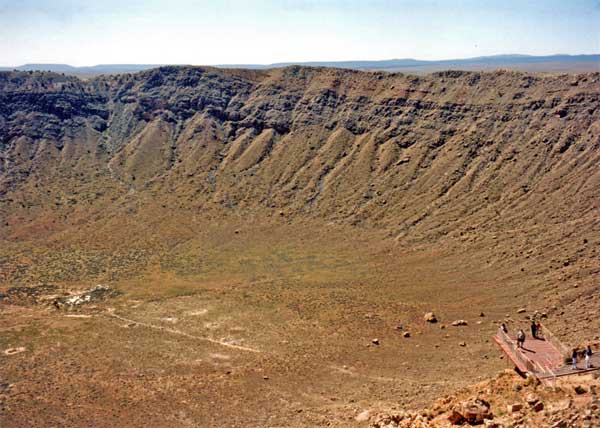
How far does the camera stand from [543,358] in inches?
999

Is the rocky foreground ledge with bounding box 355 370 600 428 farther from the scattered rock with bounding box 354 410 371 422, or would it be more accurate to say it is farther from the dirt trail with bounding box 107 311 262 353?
the dirt trail with bounding box 107 311 262 353

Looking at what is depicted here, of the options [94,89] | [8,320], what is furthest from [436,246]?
[94,89]

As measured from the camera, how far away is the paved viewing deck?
909 inches

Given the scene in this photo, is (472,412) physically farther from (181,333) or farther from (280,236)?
(280,236)

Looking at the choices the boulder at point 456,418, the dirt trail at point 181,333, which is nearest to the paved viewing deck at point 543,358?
the boulder at point 456,418

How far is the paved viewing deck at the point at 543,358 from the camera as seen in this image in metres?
23.1

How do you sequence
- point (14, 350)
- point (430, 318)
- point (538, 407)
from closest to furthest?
1. point (538, 407)
2. point (14, 350)
3. point (430, 318)

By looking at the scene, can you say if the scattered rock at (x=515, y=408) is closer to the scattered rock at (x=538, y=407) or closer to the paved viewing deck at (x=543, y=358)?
the scattered rock at (x=538, y=407)

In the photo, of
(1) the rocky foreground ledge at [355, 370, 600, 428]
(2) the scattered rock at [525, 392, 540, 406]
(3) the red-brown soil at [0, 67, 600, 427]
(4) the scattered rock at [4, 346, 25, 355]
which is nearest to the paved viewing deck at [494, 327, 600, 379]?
(1) the rocky foreground ledge at [355, 370, 600, 428]

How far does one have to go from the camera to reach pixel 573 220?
5572 cm

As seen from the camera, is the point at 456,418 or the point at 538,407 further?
the point at 456,418

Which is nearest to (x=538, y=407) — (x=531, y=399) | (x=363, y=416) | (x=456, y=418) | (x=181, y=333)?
(x=531, y=399)

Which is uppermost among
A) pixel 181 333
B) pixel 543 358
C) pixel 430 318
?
pixel 543 358

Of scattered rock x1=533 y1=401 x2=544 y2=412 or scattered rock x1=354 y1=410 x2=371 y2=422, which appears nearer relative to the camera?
scattered rock x1=533 y1=401 x2=544 y2=412
